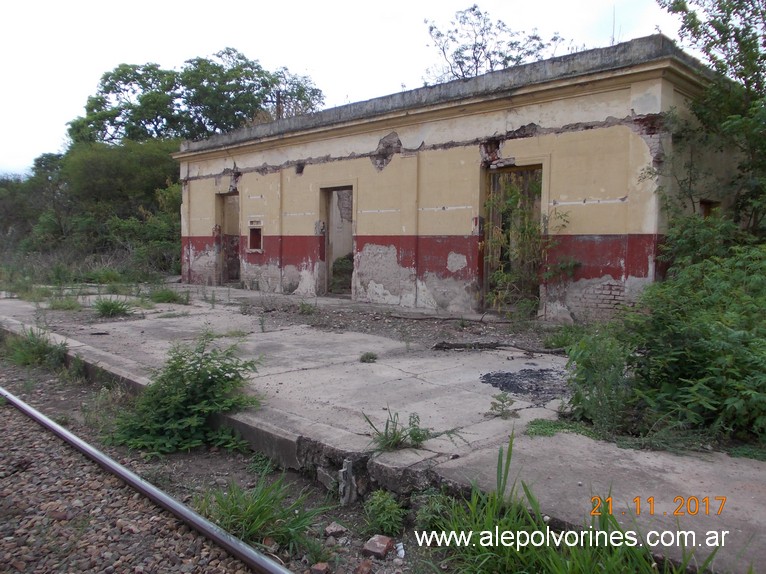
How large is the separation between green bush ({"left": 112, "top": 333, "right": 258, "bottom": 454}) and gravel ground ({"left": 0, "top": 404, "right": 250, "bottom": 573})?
1.50 ft

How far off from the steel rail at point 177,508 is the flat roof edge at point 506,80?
857cm

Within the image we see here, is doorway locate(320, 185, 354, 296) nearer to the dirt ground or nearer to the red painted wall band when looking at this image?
the red painted wall band

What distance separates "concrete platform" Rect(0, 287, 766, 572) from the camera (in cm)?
288

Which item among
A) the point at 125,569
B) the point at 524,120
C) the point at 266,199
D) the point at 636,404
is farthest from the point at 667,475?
the point at 266,199

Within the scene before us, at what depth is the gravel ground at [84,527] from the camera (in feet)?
10.2

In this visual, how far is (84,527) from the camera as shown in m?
3.46

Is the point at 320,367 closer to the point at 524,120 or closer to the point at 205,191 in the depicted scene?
the point at 524,120

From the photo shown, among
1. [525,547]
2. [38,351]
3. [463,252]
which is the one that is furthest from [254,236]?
[525,547]

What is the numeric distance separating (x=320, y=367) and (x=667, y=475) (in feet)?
13.4

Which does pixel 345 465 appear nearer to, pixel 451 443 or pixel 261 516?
pixel 261 516

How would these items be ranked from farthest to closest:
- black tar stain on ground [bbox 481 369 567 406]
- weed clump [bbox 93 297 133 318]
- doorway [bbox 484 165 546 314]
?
1. weed clump [bbox 93 297 133 318]
2. doorway [bbox 484 165 546 314]
3. black tar stain on ground [bbox 481 369 567 406]

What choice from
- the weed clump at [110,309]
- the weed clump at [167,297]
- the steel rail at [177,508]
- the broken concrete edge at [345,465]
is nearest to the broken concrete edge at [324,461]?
the broken concrete edge at [345,465]

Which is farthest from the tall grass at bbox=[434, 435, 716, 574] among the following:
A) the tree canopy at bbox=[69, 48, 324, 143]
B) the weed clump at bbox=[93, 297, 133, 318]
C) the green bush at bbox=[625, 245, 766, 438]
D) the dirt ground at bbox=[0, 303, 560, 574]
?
the tree canopy at bbox=[69, 48, 324, 143]
